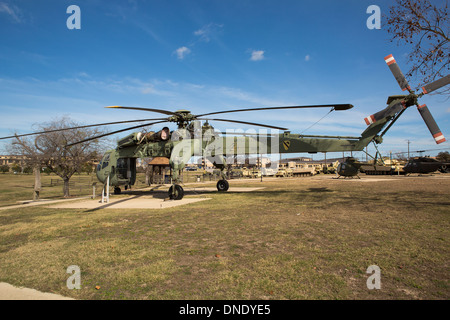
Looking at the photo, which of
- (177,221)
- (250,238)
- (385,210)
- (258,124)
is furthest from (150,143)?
(385,210)

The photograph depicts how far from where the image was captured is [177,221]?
810 cm

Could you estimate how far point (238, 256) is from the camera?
4.79m

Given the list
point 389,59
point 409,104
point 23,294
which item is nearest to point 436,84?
point 409,104

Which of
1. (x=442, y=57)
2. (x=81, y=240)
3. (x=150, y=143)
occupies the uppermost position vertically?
(x=442, y=57)

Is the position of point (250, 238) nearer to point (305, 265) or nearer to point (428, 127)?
point (305, 265)

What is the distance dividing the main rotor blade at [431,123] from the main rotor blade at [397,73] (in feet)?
3.51

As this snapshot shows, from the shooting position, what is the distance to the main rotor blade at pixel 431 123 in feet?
33.9

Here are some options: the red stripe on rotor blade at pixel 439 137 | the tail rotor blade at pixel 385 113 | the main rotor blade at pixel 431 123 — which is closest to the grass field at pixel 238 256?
the red stripe on rotor blade at pixel 439 137

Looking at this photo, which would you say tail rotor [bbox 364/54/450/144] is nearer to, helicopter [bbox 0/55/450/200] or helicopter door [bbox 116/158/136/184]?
helicopter [bbox 0/55/450/200]

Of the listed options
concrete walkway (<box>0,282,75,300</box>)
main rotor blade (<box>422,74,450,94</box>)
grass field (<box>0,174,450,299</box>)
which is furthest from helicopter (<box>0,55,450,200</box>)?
concrete walkway (<box>0,282,75,300</box>)

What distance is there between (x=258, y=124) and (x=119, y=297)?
9063 millimetres

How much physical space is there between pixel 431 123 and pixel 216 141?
10.9 meters

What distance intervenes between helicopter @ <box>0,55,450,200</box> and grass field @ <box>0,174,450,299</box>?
475cm

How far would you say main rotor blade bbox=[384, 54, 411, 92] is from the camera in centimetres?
1124
